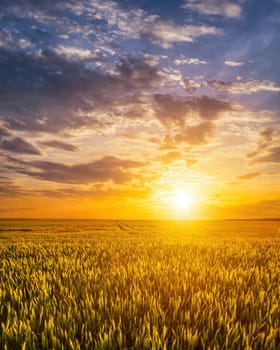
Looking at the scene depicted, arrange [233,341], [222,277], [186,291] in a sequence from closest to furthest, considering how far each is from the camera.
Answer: [233,341]
[186,291]
[222,277]

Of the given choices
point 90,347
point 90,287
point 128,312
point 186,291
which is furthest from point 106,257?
point 90,347

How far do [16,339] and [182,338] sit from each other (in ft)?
4.89

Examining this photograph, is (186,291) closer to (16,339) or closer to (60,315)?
(60,315)

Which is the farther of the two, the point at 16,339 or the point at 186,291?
the point at 186,291

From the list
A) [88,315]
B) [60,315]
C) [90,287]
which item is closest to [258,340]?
[88,315]

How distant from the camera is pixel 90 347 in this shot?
2838 mm

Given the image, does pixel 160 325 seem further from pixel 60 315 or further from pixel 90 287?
pixel 90 287

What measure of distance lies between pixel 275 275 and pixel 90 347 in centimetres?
440

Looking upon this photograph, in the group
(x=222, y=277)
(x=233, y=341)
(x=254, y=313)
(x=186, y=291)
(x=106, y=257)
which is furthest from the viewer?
(x=106, y=257)

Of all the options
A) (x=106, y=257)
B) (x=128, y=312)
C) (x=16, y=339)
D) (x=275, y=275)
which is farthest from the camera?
(x=106, y=257)

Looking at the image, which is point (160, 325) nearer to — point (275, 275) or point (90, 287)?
point (90, 287)

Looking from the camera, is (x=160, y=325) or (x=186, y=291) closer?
(x=160, y=325)

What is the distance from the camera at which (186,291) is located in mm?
4520

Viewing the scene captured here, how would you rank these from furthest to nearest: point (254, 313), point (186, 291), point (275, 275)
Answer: point (275, 275)
point (186, 291)
point (254, 313)
